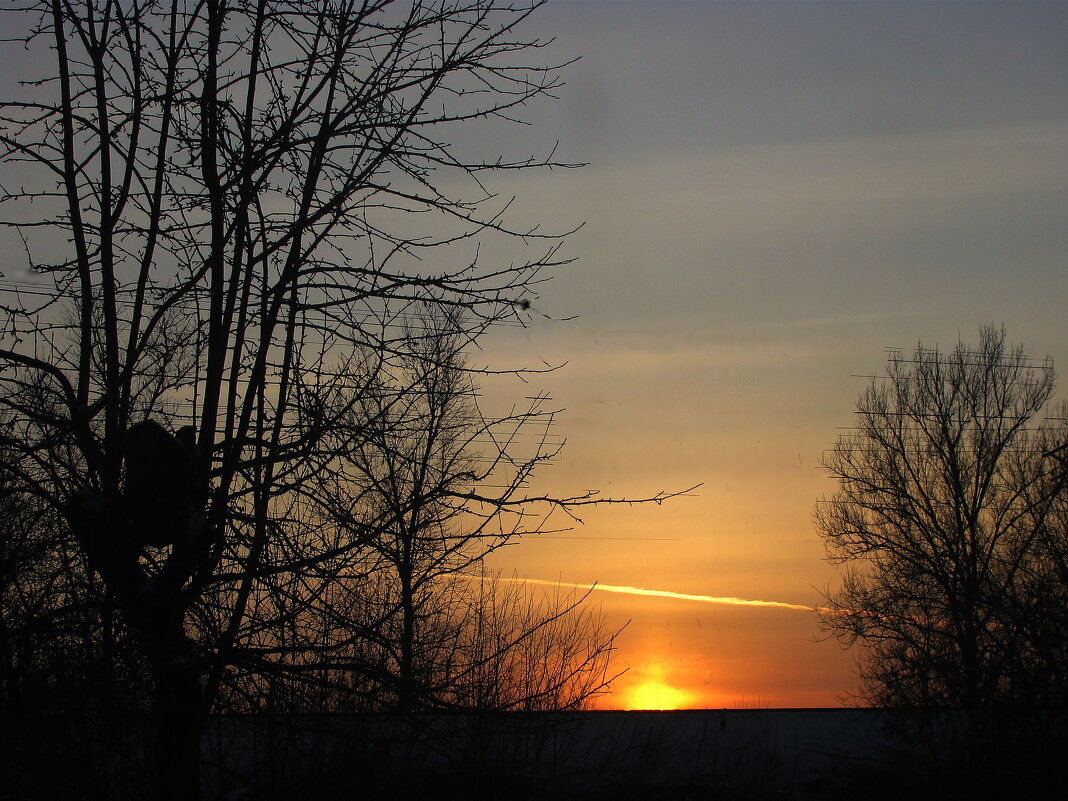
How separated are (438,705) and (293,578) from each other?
903 millimetres

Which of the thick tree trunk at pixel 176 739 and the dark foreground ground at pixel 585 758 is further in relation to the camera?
the dark foreground ground at pixel 585 758

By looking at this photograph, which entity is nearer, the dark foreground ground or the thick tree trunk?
the thick tree trunk

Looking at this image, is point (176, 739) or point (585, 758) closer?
point (176, 739)

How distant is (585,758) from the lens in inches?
470

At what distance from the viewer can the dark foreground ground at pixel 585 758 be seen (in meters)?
4.50

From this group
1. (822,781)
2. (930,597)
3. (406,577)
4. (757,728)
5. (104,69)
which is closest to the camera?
(104,69)

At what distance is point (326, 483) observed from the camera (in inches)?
191

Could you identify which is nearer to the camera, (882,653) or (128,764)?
(128,764)

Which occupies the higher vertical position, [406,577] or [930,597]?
[930,597]

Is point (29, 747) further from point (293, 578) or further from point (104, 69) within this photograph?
point (104, 69)

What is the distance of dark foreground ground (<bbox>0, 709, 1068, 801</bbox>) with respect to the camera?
177 inches

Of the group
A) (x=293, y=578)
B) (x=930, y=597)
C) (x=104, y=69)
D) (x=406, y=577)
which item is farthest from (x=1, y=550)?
(x=930, y=597)

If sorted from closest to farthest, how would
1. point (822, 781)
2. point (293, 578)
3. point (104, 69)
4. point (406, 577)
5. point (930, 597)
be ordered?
point (293, 578) < point (104, 69) < point (406, 577) < point (822, 781) < point (930, 597)

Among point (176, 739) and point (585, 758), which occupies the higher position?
point (176, 739)
